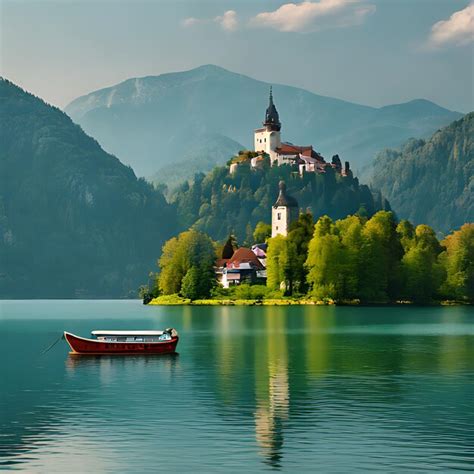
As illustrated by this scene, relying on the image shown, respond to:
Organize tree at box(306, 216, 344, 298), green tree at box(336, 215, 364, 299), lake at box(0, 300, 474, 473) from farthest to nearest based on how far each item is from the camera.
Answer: green tree at box(336, 215, 364, 299) < tree at box(306, 216, 344, 298) < lake at box(0, 300, 474, 473)

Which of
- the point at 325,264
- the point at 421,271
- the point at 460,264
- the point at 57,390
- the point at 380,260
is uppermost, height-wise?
the point at 380,260

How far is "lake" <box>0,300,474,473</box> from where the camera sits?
135 feet

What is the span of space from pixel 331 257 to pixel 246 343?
288ft

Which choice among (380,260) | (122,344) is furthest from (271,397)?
(380,260)

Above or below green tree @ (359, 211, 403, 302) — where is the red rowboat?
below

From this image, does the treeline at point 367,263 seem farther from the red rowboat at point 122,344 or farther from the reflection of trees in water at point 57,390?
the reflection of trees in water at point 57,390

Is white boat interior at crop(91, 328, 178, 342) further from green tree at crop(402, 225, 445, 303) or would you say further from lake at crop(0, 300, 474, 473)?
green tree at crop(402, 225, 445, 303)

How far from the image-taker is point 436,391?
60.2 meters

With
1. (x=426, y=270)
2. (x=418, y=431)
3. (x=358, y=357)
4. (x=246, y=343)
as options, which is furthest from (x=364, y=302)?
(x=418, y=431)

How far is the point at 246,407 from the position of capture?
177 ft

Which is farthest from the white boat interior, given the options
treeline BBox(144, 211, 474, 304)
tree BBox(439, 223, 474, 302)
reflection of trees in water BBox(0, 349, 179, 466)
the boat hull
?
tree BBox(439, 223, 474, 302)

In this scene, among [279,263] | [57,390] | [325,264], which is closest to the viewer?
[57,390]

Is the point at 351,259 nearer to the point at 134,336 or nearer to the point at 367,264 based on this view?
the point at 367,264

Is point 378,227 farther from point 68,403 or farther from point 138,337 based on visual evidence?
point 68,403
